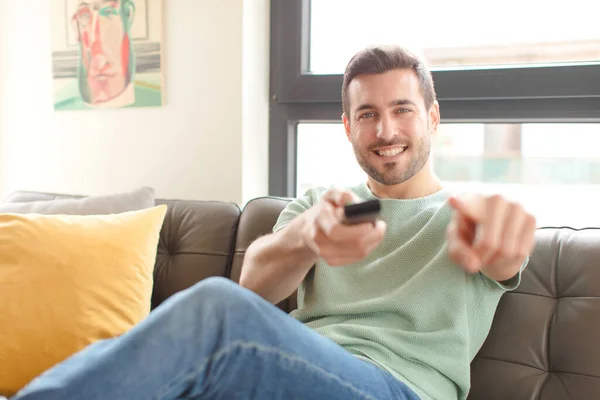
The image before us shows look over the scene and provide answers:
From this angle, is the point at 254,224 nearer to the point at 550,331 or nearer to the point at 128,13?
the point at 550,331

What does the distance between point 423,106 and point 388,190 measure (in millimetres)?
225

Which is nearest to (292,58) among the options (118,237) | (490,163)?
(490,163)

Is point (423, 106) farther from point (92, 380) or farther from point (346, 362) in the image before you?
point (92, 380)

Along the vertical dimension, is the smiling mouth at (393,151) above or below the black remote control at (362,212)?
above

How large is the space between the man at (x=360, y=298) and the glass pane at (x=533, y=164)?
486 mm

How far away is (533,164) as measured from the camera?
196 cm

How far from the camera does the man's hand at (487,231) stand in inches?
38.7

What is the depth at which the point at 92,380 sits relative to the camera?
90cm

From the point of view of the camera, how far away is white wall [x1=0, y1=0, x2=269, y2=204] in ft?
7.09

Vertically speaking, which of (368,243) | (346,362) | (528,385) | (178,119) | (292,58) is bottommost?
(528,385)

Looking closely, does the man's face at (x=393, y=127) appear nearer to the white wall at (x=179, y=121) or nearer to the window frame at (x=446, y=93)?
the window frame at (x=446, y=93)

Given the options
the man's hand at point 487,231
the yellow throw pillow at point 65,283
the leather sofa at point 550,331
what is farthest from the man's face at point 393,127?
the yellow throw pillow at point 65,283

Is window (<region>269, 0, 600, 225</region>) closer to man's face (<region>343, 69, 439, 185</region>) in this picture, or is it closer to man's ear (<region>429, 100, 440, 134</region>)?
man's ear (<region>429, 100, 440, 134</region>)

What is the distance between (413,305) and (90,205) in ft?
3.50
